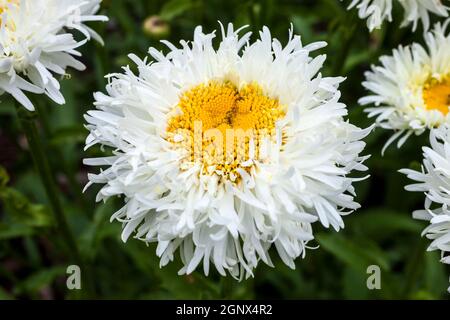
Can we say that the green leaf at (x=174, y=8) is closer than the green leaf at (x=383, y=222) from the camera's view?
Yes

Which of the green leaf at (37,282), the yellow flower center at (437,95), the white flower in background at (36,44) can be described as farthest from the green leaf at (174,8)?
the green leaf at (37,282)

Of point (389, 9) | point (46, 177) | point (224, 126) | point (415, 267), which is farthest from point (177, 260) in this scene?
point (389, 9)

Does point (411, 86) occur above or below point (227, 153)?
above

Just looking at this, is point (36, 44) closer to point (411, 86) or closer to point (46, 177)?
point (46, 177)

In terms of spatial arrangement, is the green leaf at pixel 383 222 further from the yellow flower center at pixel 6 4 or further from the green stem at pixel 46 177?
the yellow flower center at pixel 6 4

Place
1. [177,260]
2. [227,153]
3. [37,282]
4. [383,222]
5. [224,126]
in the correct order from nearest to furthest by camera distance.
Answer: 1. [227,153]
2. [224,126]
3. [177,260]
4. [37,282]
5. [383,222]

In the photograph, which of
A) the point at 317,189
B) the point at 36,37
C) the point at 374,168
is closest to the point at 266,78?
the point at 317,189

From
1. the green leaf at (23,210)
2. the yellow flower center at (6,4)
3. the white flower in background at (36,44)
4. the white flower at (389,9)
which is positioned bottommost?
the green leaf at (23,210)
